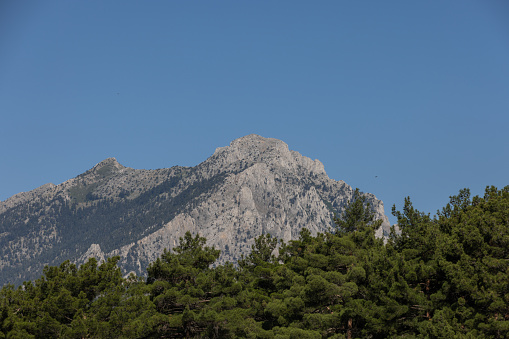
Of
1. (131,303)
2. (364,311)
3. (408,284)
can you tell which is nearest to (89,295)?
(131,303)

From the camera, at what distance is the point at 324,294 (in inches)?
2019

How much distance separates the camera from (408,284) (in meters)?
47.5

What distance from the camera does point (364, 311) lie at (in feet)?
157

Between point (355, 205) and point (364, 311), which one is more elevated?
point (355, 205)

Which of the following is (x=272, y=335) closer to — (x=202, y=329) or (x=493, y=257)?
(x=202, y=329)

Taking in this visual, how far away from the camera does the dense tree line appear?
144 ft

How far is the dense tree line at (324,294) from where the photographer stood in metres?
44.0

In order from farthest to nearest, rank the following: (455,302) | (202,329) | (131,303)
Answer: (202,329) < (131,303) < (455,302)

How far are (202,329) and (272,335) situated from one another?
26.0 feet

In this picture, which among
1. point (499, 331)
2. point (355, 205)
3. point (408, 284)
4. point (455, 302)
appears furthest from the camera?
point (355, 205)

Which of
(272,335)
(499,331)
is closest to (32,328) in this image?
(272,335)

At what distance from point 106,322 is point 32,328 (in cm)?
573

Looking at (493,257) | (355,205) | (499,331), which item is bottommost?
(499,331)

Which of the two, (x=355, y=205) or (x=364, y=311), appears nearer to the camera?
(x=364, y=311)
